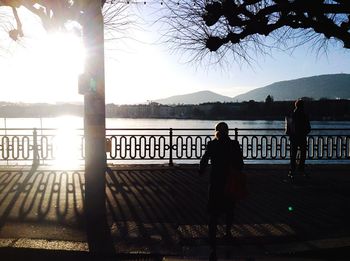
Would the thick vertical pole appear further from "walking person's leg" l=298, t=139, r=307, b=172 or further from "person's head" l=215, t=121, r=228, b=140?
"walking person's leg" l=298, t=139, r=307, b=172

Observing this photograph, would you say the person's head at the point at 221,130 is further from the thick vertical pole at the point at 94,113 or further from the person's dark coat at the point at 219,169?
the thick vertical pole at the point at 94,113

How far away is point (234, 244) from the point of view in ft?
21.8

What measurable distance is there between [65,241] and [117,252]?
938 mm

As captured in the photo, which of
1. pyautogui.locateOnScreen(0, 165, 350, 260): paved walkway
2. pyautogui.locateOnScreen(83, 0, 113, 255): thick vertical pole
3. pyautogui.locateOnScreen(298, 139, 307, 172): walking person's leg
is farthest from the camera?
pyautogui.locateOnScreen(298, 139, 307, 172): walking person's leg

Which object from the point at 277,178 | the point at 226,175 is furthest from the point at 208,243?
the point at 277,178

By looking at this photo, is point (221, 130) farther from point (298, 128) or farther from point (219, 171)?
point (298, 128)

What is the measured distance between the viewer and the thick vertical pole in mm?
7879

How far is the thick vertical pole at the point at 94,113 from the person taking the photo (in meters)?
7.88

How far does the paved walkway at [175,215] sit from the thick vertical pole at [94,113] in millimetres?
405

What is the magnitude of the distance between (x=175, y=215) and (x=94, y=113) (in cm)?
242

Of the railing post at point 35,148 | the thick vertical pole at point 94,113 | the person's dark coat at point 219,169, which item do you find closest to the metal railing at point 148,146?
the railing post at point 35,148

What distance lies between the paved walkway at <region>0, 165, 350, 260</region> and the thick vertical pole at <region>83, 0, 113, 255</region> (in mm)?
405

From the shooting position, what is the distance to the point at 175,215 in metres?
8.27

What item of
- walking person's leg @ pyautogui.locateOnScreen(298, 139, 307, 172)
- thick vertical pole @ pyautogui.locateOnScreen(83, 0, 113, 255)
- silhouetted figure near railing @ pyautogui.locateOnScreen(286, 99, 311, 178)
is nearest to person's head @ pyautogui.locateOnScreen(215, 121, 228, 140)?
thick vertical pole @ pyautogui.locateOnScreen(83, 0, 113, 255)
